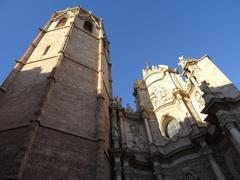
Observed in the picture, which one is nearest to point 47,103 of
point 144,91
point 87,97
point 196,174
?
point 87,97

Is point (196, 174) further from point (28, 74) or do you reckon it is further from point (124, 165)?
point (28, 74)

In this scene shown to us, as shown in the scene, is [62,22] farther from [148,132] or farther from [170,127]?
[170,127]

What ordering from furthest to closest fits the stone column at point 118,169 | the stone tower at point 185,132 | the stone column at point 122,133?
1. the stone column at point 122,133
2. the stone tower at point 185,132
3. the stone column at point 118,169

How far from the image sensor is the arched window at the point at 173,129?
14.8 metres

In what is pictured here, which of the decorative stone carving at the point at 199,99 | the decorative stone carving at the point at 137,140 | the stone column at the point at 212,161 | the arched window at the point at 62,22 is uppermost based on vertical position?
the arched window at the point at 62,22

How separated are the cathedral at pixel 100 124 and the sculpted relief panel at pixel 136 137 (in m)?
0.07

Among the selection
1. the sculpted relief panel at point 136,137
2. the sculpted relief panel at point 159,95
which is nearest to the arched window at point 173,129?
the sculpted relief panel at point 136,137

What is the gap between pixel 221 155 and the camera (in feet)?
38.6

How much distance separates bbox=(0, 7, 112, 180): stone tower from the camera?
895 cm

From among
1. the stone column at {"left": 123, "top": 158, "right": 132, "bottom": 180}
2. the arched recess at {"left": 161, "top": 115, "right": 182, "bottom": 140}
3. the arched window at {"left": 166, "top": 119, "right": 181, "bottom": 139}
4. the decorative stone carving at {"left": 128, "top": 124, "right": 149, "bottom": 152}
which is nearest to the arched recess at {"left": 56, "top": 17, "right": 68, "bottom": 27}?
the decorative stone carving at {"left": 128, "top": 124, "right": 149, "bottom": 152}

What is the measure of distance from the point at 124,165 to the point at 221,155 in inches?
191

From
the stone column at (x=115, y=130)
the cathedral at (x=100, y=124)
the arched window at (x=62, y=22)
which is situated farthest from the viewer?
→ the arched window at (x=62, y=22)

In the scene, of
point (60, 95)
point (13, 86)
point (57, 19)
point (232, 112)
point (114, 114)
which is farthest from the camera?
point (57, 19)

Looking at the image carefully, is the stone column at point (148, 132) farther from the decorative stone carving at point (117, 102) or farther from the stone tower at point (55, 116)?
the stone tower at point (55, 116)
